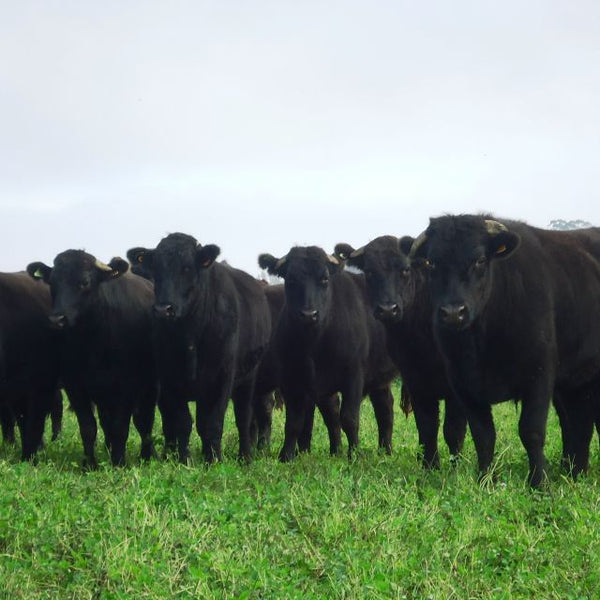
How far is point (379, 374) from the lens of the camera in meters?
12.5

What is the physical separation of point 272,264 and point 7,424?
383cm

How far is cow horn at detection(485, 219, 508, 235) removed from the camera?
7.95 metres

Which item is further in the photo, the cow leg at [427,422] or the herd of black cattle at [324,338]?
the cow leg at [427,422]

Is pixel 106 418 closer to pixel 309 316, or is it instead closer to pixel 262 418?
pixel 309 316

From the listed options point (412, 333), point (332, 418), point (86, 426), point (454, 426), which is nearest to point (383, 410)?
point (332, 418)

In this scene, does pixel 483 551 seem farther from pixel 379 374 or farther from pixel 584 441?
pixel 379 374

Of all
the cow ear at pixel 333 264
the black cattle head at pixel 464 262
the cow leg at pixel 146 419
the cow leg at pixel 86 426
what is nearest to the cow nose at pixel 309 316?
the cow ear at pixel 333 264

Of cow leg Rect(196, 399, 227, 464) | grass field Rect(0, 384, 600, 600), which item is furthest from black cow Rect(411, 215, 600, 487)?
cow leg Rect(196, 399, 227, 464)

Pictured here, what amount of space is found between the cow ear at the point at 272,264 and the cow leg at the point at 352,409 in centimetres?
142

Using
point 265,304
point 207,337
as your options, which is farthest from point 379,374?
point 207,337

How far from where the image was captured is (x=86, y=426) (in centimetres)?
1017

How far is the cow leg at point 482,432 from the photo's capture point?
807 cm

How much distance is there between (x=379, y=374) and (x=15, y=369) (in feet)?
14.2

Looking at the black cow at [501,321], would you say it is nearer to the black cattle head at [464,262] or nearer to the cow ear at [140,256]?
the black cattle head at [464,262]
